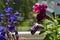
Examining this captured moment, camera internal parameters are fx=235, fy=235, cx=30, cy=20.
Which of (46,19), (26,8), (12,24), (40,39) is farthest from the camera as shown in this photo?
(26,8)

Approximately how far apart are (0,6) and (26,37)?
0.44 meters

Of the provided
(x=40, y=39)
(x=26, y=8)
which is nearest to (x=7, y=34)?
(x=40, y=39)

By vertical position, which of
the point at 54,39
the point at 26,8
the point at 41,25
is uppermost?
the point at 41,25

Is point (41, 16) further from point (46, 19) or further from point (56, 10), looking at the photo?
point (56, 10)

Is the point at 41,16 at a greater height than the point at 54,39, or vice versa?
the point at 41,16

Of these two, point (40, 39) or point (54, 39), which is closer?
point (54, 39)

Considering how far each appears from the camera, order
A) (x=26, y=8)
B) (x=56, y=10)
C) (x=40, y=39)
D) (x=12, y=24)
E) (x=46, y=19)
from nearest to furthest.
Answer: (x=12, y=24) → (x=46, y=19) → (x=40, y=39) → (x=56, y=10) → (x=26, y=8)

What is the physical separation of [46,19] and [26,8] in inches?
88.5

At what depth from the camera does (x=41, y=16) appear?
1805 millimetres

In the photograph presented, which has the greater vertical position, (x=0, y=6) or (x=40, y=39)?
(x=0, y=6)

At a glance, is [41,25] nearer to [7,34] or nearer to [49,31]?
[49,31]

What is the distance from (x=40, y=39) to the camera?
7.97ft

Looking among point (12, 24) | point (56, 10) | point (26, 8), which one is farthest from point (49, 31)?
point (26, 8)

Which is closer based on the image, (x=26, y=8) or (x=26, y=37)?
(x=26, y=37)
